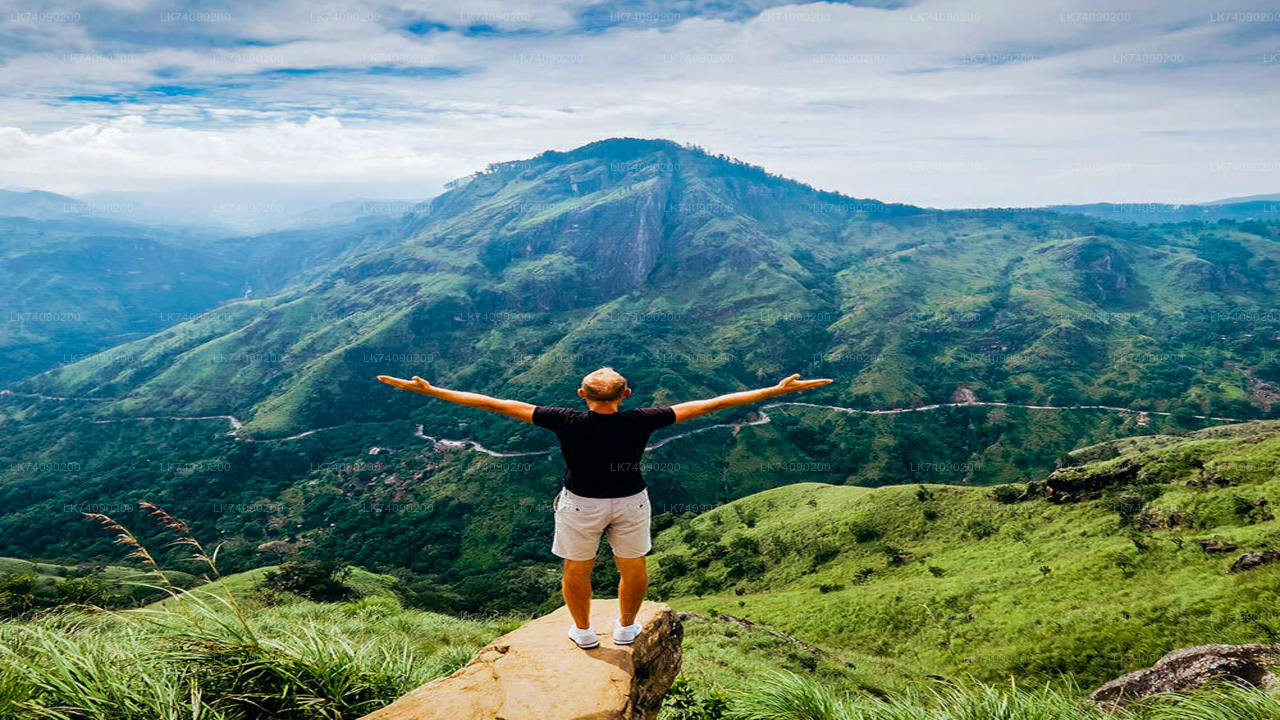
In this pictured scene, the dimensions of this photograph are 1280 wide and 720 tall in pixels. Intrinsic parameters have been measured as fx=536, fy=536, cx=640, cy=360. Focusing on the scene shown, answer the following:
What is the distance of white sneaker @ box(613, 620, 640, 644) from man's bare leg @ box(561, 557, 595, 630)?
1.37 feet

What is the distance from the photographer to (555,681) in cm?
651

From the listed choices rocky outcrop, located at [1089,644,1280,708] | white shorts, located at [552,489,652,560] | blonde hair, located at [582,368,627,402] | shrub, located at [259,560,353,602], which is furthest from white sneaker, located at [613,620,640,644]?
shrub, located at [259,560,353,602]

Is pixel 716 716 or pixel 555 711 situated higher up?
pixel 555 711

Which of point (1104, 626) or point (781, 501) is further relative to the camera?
point (781, 501)

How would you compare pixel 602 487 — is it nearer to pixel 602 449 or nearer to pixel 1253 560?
pixel 602 449

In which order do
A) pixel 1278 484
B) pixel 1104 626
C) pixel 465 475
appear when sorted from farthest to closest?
pixel 465 475 → pixel 1278 484 → pixel 1104 626

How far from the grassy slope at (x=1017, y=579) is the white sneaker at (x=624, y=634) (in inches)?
233

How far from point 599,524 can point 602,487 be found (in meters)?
0.53

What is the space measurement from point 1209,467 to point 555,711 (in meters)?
60.4

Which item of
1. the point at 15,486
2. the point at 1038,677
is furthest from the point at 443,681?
the point at 15,486

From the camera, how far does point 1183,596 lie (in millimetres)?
28000

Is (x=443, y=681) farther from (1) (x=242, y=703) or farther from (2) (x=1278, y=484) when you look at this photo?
(2) (x=1278, y=484)

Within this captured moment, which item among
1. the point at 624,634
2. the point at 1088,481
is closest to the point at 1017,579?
the point at 1088,481

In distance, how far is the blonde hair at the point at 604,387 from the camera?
22.0ft
